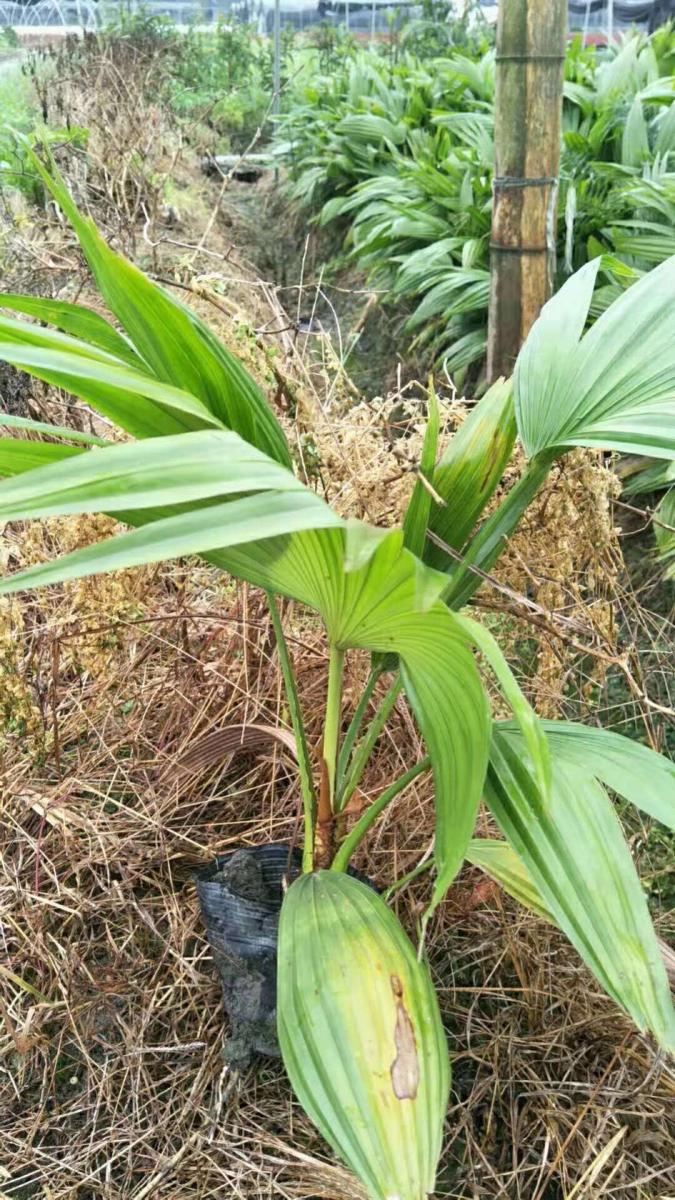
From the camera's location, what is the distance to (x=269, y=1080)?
144 centimetres

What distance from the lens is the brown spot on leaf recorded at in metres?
1.04

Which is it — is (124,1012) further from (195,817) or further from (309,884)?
(309,884)

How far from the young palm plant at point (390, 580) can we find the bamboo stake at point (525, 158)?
149cm

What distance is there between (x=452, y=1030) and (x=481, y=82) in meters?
5.73

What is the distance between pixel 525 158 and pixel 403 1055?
7.25ft

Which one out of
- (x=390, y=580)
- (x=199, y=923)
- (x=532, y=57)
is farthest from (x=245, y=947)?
(x=532, y=57)

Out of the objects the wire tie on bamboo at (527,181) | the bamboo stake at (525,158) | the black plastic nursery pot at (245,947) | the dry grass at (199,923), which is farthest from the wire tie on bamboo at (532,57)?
the black plastic nursery pot at (245,947)

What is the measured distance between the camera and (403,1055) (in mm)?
1065

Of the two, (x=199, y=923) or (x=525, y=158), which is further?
(x=525, y=158)

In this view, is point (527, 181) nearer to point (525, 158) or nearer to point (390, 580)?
point (525, 158)

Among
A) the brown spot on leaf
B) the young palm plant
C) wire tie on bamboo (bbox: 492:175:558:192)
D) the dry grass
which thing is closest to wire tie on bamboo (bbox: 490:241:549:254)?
wire tie on bamboo (bbox: 492:175:558:192)

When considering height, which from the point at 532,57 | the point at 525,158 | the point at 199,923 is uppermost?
the point at 532,57

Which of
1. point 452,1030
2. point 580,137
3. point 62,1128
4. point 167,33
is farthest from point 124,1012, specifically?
point 167,33

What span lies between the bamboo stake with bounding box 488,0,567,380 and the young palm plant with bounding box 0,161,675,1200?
4.88 feet
